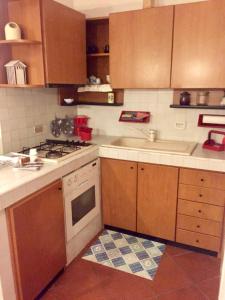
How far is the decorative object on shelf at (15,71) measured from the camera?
1.93 metres

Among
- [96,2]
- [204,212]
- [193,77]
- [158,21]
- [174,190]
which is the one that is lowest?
[204,212]

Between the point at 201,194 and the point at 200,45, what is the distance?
1195 mm

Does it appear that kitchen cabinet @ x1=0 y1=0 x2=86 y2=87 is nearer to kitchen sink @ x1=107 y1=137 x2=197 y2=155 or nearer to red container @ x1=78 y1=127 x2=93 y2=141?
red container @ x1=78 y1=127 x2=93 y2=141

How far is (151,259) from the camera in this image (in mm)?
2146

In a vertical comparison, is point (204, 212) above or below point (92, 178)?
below

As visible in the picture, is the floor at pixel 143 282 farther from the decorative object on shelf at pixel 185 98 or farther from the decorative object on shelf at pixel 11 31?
the decorative object on shelf at pixel 11 31

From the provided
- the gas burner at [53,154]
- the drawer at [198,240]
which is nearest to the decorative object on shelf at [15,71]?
the gas burner at [53,154]

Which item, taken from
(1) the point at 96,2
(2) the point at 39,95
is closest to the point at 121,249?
(2) the point at 39,95

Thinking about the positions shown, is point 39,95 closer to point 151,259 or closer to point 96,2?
point 96,2

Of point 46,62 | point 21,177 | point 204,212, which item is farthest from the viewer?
point 204,212

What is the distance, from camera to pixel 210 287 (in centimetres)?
186

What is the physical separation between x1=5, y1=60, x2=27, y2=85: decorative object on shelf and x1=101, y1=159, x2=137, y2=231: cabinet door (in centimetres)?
99

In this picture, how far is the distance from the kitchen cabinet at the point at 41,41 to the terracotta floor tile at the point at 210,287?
1.94 metres

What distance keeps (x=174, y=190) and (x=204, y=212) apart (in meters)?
0.30
